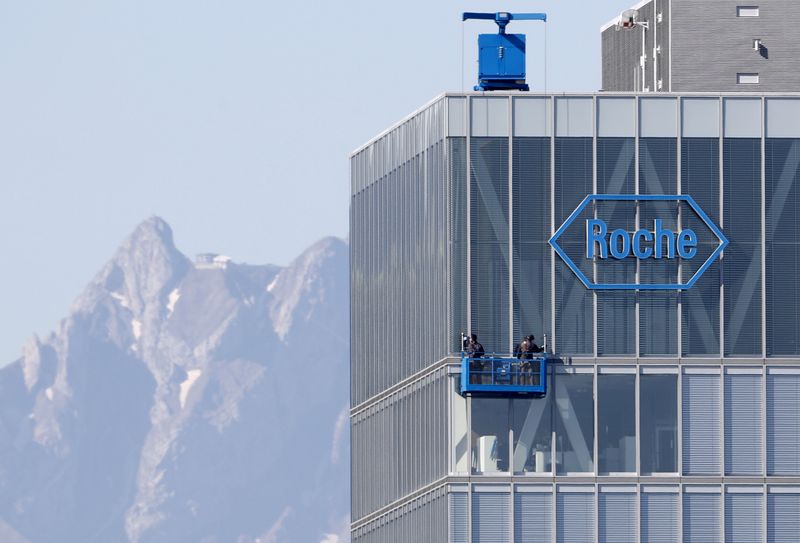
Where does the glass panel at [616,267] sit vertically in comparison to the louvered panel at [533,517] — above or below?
above

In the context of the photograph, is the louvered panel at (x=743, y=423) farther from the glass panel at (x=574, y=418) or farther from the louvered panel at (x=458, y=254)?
the louvered panel at (x=458, y=254)

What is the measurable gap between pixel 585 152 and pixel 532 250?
527 centimetres

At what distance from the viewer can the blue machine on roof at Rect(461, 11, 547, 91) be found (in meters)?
138

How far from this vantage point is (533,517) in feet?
431

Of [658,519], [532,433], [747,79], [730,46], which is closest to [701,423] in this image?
[658,519]

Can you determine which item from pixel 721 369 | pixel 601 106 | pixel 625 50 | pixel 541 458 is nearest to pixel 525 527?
pixel 541 458

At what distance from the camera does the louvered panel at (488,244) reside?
132750 millimetres

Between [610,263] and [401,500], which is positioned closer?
[610,263]

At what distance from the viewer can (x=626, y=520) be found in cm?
13175

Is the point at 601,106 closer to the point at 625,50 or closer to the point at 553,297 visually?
the point at 553,297

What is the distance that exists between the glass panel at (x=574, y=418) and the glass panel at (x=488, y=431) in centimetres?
257

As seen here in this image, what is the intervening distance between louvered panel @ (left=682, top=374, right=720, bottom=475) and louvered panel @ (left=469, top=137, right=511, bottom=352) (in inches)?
354

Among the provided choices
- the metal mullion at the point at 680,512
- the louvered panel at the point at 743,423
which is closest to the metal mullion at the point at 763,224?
the louvered panel at the point at 743,423

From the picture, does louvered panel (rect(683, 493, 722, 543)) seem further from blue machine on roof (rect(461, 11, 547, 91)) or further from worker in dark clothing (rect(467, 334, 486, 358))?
blue machine on roof (rect(461, 11, 547, 91))
